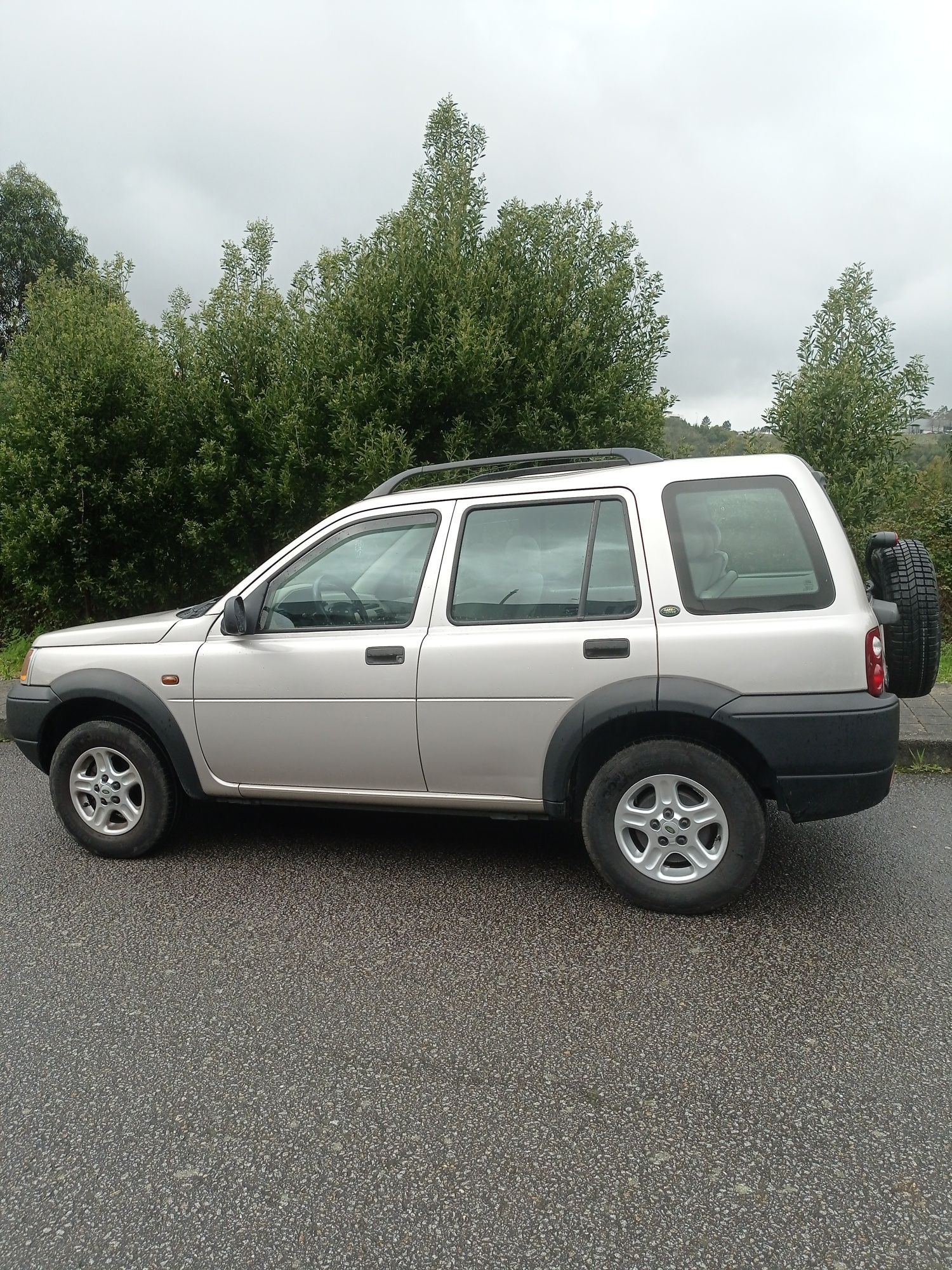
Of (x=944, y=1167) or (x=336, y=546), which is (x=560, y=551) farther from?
(x=944, y=1167)

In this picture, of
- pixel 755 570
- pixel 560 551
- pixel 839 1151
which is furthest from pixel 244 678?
pixel 839 1151

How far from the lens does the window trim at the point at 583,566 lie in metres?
3.85

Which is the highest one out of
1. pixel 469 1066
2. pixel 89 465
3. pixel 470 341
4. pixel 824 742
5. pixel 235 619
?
pixel 470 341

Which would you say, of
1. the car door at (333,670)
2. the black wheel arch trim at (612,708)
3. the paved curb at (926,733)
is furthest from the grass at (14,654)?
the black wheel arch trim at (612,708)

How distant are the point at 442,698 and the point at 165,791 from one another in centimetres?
153

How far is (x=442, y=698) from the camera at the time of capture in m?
4.00

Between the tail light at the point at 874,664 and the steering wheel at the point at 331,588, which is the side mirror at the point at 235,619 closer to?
the steering wheel at the point at 331,588

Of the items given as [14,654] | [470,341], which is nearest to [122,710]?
[470,341]

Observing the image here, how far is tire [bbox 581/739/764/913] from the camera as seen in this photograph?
12.1 ft

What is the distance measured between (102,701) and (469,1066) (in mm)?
2733

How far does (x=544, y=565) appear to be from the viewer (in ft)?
13.3

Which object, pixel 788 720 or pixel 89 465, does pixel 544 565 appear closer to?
pixel 788 720

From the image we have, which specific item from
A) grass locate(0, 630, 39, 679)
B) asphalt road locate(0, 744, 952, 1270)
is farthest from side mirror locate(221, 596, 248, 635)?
grass locate(0, 630, 39, 679)

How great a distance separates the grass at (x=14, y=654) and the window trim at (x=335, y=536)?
20.7 ft
